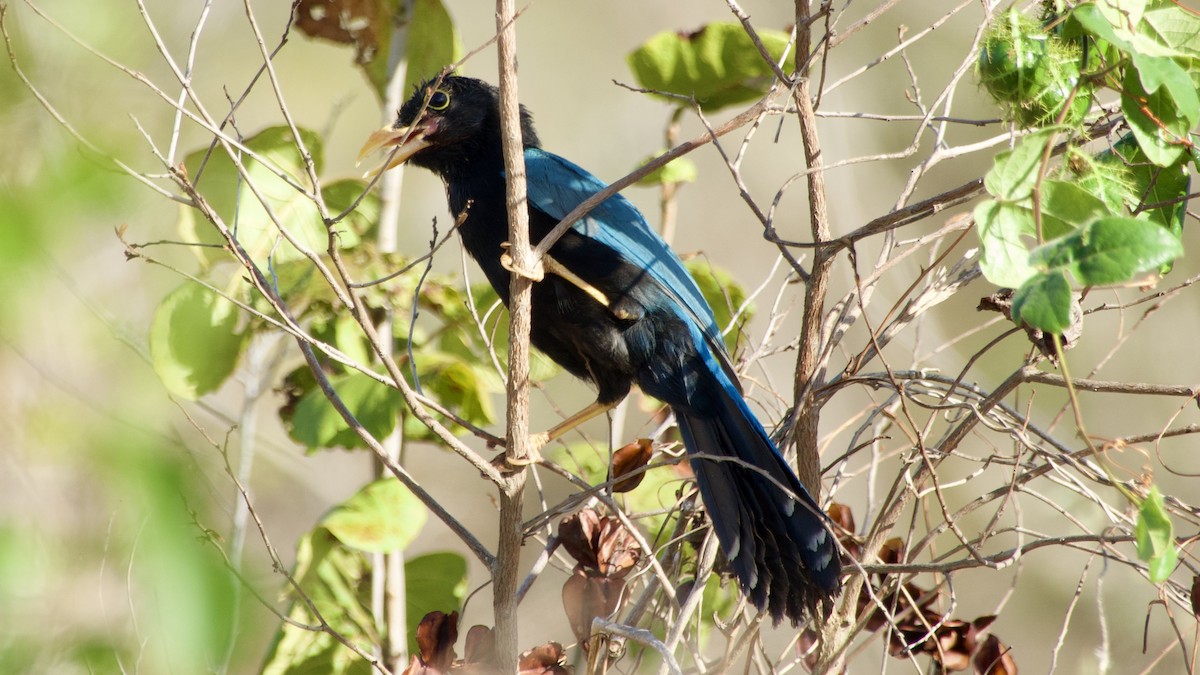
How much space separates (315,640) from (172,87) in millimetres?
1536

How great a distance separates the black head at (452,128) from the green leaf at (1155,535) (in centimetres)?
258

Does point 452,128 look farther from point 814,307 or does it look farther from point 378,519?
point 814,307

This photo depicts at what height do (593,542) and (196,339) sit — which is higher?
(196,339)

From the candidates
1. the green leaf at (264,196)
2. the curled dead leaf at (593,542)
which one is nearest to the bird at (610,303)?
the green leaf at (264,196)

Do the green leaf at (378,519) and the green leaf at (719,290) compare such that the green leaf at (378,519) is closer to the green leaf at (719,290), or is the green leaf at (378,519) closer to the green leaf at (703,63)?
the green leaf at (719,290)

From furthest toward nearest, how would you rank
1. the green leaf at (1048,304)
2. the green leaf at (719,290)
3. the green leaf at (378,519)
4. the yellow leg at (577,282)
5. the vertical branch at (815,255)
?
the green leaf at (719,290) < the yellow leg at (577,282) < the green leaf at (378,519) < the vertical branch at (815,255) < the green leaf at (1048,304)

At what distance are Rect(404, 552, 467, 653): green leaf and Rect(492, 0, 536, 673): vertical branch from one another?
858 millimetres

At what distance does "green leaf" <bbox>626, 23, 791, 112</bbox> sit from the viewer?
130 inches

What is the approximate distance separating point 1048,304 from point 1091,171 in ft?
1.81

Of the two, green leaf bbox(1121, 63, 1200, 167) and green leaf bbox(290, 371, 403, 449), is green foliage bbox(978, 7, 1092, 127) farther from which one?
green leaf bbox(290, 371, 403, 449)

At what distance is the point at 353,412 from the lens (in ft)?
9.46

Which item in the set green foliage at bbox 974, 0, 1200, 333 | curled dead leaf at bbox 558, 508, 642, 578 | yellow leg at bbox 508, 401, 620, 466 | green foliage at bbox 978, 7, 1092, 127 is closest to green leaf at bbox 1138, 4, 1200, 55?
green foliage at bbox 974, 0, 1200, 333

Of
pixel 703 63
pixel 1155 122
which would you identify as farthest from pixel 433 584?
pixel 1155 122

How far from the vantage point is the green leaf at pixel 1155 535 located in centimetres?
147
